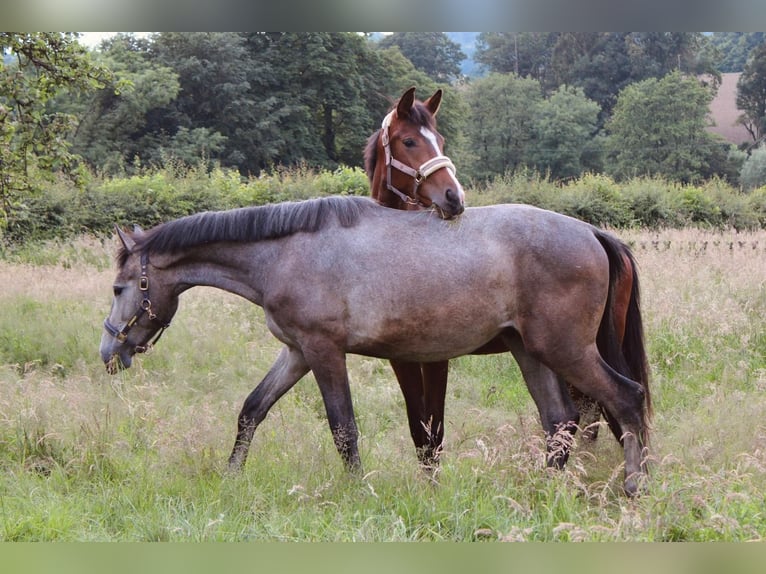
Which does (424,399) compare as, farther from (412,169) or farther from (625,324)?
(412,169)

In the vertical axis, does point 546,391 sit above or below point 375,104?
above

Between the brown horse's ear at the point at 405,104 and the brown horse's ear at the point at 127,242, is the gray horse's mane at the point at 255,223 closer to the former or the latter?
the brown horse's ear at the point at 127,242

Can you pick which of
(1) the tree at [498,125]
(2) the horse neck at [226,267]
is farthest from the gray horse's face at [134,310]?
(1) the tree at [498,125]

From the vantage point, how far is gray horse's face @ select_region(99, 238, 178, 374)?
449cm

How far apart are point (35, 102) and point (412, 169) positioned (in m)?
4.12

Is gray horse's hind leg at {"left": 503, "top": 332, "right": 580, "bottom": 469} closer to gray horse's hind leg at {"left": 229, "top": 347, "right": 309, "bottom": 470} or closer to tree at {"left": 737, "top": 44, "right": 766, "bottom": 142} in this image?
gray horse's hind leg at {"left": 229, "top": 347, "right": 309, "bottom": 470}

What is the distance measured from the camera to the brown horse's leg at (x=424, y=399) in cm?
458

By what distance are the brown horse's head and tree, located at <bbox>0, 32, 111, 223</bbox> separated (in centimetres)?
346

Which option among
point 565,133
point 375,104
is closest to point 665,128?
point 565,133

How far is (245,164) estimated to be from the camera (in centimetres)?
2461

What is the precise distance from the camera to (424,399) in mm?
4703

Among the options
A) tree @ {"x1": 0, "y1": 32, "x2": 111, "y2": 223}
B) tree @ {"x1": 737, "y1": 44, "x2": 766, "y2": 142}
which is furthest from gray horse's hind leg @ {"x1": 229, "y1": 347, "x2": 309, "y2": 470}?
tree @ {"x1": 737, "y1": 44, "x2": 766, "y2": 142}

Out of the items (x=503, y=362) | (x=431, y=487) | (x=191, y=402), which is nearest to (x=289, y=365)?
(x=431, y=487)

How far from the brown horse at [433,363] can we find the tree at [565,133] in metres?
28.3
